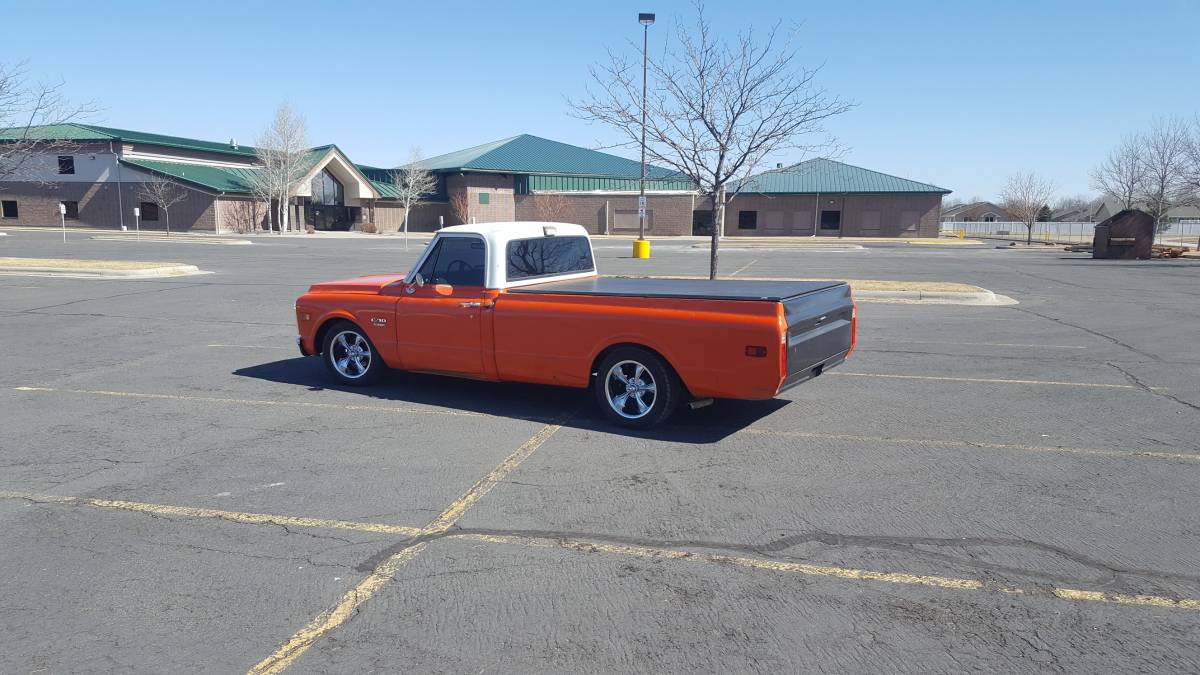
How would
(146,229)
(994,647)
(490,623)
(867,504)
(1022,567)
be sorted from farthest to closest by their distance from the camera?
(146,229), (867,504), (1022,567), (490,623), (994,647)

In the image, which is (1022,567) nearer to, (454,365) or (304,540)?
(304,540)

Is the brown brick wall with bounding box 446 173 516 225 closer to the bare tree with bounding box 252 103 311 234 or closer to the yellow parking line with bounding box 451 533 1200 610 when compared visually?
the bare tree with bounding box 252 103 311 234

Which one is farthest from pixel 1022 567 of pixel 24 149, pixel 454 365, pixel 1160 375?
Answer: pixel 24 149

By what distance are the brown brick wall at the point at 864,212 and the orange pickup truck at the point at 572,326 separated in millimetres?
64012

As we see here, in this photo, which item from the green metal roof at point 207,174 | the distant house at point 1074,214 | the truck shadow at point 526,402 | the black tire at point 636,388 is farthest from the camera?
the distant house at point 1074,214

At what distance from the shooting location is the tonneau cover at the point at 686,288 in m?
6.82

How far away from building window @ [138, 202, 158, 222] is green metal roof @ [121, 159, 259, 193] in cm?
319

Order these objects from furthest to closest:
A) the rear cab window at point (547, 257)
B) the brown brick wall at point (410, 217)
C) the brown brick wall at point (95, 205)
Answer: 1. the brown brick wall at point (410, 217)
2. the brown brick wall at point (95, 205)
3. the rear cab window at point (547, 257)

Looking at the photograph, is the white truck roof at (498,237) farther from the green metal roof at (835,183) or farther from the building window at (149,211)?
the building window at (149,211)

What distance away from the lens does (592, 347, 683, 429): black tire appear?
6.93 metres

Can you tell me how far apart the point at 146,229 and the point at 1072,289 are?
64.3m

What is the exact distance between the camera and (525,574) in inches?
171

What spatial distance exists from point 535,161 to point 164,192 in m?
31.5

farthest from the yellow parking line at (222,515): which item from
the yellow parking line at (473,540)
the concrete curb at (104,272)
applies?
the concrete curb at (104,272)
